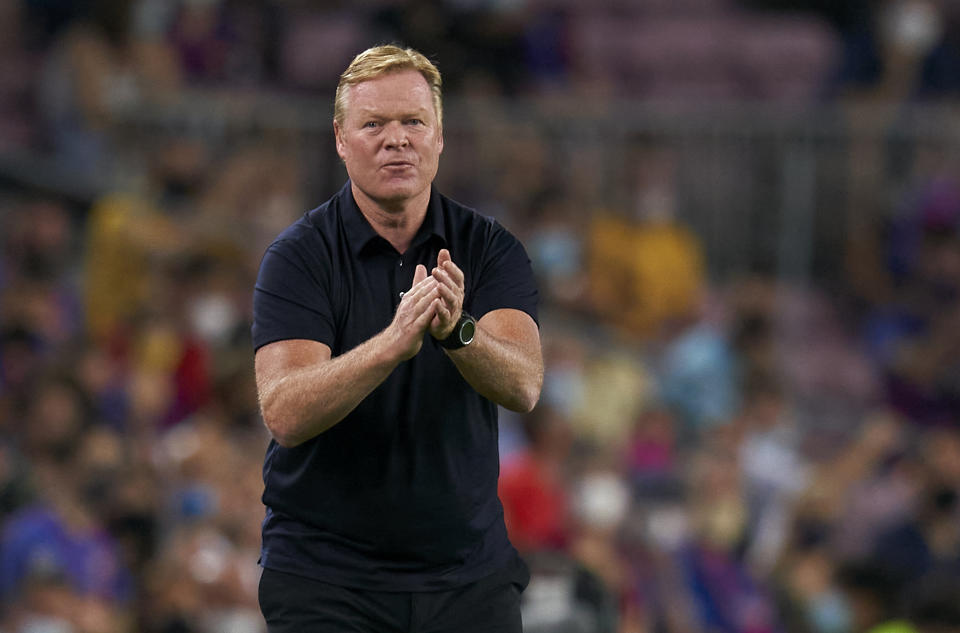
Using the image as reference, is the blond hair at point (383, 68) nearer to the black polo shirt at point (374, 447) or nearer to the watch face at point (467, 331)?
the black polo shirt at point (374, 447)

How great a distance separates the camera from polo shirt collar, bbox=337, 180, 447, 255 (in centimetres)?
362

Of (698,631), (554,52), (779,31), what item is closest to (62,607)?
(698,631)

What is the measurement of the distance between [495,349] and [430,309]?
22cm

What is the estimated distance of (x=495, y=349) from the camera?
3.39m

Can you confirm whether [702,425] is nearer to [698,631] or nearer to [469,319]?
[698,631]

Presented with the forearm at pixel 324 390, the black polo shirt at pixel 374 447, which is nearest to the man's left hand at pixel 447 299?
the forearm at pixel 324 390

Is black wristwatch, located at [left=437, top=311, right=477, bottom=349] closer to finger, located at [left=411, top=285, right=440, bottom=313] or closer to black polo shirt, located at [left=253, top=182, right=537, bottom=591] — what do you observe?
finger, located at [left=411, top=285, right=440, bottom=313]

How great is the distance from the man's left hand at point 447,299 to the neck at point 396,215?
0.36 m

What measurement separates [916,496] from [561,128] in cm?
320

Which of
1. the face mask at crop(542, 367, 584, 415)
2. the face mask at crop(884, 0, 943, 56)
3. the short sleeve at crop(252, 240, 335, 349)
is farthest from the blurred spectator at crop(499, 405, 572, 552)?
the face mask at crop(884, 0, 943, 56)

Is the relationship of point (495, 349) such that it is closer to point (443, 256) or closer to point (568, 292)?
point (443, 256)

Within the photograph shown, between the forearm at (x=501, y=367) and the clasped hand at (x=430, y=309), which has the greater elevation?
the clasped hand at (x=430, y=309)

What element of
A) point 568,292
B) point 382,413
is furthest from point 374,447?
point 568,292

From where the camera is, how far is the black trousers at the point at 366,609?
3525 millimetres
